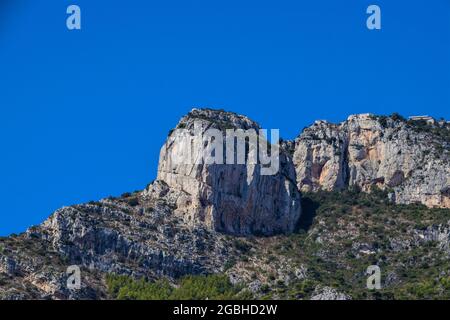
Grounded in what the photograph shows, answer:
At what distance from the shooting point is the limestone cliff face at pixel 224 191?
189 meters

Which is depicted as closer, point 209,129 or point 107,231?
point 107,231

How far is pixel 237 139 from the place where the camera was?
194 metres

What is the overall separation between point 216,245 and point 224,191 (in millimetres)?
7900

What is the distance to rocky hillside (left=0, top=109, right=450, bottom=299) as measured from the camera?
169 metres

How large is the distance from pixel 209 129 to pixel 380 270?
28647 mm

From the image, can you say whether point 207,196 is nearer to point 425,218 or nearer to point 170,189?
point 170,189

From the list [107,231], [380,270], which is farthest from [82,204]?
[380,270]

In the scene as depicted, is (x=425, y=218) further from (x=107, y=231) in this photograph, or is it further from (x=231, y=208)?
(x=107, y=231)

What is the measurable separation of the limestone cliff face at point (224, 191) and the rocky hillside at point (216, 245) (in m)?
0.12

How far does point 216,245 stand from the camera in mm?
185625

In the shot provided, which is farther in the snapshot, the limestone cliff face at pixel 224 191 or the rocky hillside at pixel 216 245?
the limestone cliff face at pixel 224 191
